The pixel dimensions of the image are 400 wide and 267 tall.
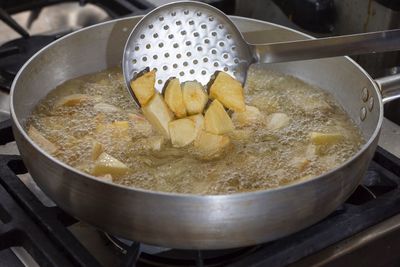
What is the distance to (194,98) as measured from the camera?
0.87m

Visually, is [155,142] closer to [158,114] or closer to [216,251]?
[158,114]

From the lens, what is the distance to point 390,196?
80cm

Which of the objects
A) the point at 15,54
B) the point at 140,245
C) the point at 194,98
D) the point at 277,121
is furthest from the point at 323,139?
the point at 15,54

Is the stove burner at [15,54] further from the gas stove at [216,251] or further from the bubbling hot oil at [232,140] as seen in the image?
the gas stove at [216,251]

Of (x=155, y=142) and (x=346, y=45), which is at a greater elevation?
(x=346, y=45)

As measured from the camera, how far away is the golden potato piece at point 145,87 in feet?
2.88

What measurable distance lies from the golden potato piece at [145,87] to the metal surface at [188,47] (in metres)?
0.04

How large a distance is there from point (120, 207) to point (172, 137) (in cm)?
21

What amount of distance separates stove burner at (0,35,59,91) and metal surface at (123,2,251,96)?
13.2 inches

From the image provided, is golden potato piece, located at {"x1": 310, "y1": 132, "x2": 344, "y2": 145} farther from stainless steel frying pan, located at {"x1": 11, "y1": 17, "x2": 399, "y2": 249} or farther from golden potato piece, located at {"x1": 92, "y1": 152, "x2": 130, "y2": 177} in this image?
golden potato piece, located at {"x1": 92, "y1": 152, "x2": 130, "y2": 177}

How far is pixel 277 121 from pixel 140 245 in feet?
0.90

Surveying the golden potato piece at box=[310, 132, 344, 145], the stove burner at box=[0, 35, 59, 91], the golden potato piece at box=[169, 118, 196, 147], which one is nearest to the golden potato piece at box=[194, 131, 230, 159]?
the golden potato piece at box=[169, 118, 196, 147]

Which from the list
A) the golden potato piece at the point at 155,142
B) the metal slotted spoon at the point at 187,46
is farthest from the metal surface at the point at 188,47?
the golden potato piece at the point at 155,142

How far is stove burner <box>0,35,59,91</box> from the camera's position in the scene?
3.76 ft
